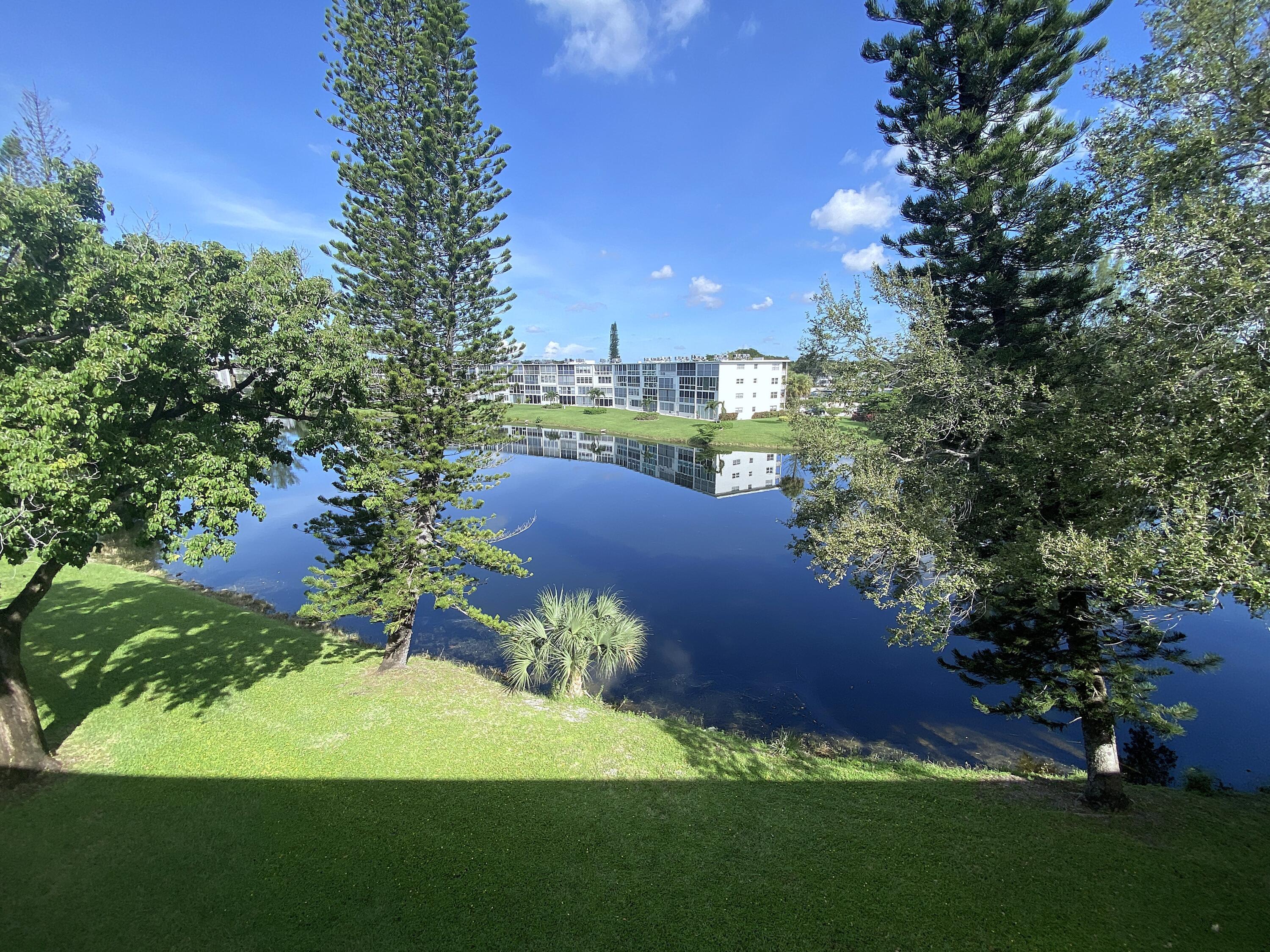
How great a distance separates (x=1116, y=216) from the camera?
8641mm

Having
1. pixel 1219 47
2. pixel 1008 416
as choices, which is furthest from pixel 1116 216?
pixel 1008 416

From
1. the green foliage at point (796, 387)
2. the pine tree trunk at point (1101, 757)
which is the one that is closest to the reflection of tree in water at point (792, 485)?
the pine tree trunk at point (1101, 757)

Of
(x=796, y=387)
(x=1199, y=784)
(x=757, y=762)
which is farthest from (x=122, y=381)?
(x=796, y=387)

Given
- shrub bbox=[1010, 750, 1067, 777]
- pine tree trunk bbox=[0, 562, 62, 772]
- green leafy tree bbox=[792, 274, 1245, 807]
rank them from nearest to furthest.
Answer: green leafy tree bbox=[792, 274, 1245, 807], pine tree trunk bbox=[0, 562, 62, 772], shrub bbox=[1010, 750, 1067, 777]

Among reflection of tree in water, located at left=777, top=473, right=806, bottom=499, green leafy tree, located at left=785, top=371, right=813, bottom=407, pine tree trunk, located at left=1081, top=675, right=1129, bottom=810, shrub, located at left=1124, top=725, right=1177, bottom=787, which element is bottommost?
shrub, located at left=1124, top=725, right=1177, bottom=787

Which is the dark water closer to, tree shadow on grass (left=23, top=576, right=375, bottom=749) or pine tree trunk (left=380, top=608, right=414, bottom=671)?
pine tree trunk (left=380, top=608, right=414, bottom=671)

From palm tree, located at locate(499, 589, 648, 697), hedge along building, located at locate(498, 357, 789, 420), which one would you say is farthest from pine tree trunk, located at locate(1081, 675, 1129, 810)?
hedge along building, located at locate(498, 357, 789, 420)

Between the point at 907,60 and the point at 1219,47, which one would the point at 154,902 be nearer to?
the point at 1219,47

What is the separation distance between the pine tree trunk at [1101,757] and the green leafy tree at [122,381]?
45.7ft

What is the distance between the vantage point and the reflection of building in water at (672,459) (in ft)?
134

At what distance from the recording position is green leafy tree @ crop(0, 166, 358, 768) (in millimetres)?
5582

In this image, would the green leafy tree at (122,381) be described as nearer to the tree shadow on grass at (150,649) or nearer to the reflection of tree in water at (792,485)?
the tree shadow on grass at (150,649)

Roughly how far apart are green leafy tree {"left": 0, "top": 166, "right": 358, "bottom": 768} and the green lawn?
33.7m

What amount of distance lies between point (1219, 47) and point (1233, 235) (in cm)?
286
